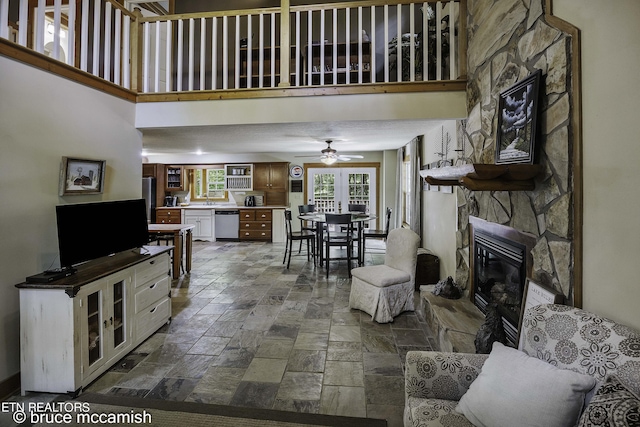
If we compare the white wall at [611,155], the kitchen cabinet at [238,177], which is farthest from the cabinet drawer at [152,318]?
the kitchen cabinet at [238,177]

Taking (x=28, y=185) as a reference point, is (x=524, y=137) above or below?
above

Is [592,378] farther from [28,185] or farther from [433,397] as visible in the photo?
[28,185]

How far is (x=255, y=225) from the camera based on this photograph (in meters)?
8.13

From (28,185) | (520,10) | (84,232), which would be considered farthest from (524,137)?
(28,185)

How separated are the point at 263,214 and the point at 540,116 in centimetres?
679

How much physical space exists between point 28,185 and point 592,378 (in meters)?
3.40

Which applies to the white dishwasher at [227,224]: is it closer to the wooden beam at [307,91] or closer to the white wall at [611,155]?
the wooden beam at [307,91]

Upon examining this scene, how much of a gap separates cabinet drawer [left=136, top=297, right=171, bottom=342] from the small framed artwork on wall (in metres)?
1.16

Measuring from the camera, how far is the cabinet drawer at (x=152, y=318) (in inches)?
110

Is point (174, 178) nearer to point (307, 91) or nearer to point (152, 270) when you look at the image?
point (152, 270)

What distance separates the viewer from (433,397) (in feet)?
4.97

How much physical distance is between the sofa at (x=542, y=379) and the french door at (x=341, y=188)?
6.96 meters

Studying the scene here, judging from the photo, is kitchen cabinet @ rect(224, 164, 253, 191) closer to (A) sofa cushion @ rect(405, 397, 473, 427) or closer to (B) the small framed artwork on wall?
(B) the small framed artwork on wall

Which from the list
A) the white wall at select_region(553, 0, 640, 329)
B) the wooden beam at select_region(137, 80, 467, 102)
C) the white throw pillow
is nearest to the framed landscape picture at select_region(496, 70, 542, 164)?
the white wall at select_region(553, 0, 640, 329)
